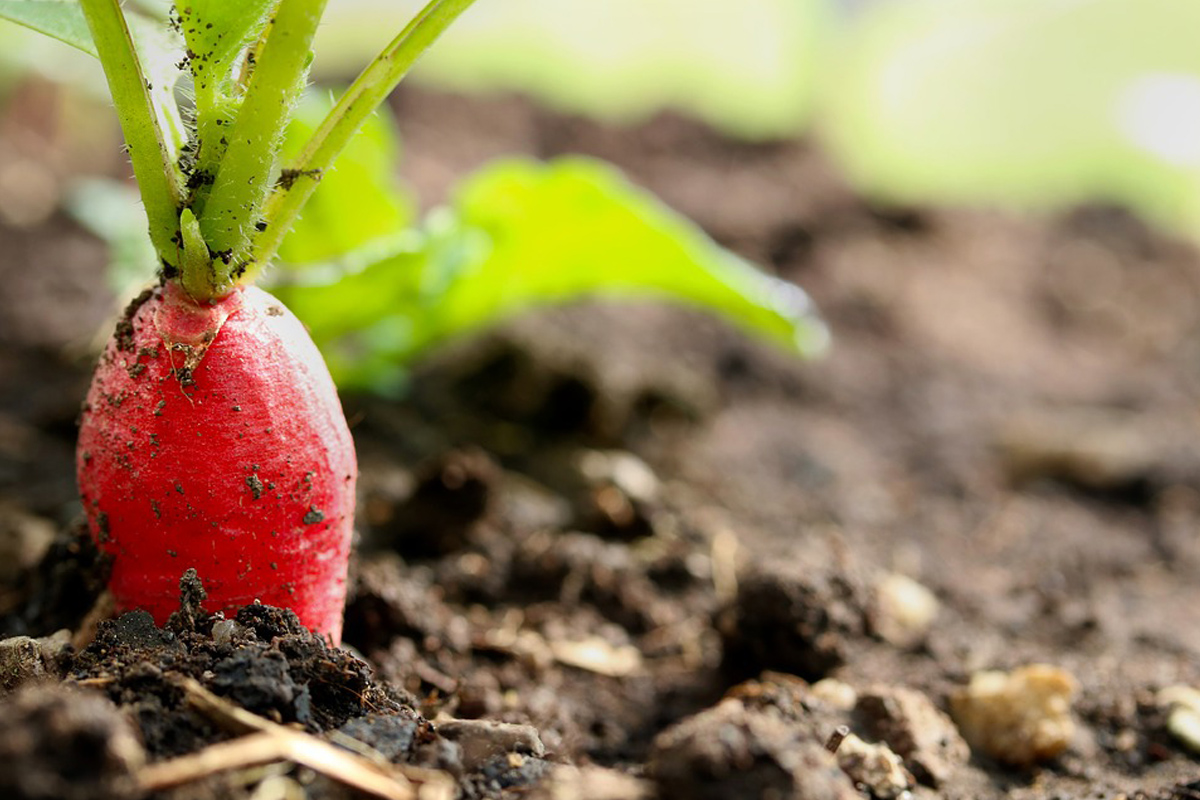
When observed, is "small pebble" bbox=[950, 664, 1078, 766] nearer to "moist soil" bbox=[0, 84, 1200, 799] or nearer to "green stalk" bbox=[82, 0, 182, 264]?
"moist soil" bbox=[0, 84, 1200, 799]

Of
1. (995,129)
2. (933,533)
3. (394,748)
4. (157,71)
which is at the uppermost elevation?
(995,129)

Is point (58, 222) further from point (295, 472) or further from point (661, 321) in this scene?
point (295, 472)

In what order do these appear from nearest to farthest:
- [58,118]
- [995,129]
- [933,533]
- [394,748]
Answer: [394,748] → [933,533] → [58,118] → [995,129]

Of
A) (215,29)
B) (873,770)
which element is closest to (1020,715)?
(873,770)

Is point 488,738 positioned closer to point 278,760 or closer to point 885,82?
point 278,760

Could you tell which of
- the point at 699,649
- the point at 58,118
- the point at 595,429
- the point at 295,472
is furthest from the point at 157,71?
the point at 58,118

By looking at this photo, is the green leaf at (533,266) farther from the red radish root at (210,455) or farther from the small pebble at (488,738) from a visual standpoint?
the small pebble at (488,738)
